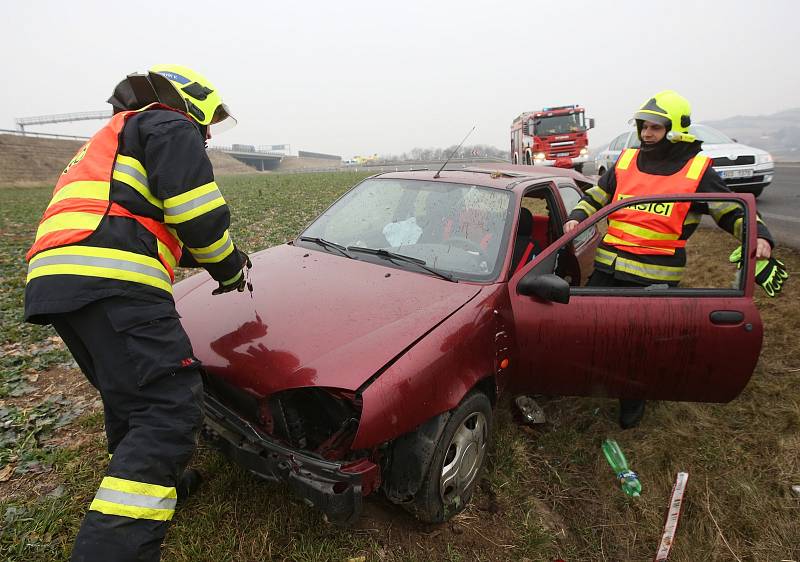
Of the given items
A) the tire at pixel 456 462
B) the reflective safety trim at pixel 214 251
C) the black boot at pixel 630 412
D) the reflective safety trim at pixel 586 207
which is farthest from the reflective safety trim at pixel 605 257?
Answer: the reflective safety trim at pixel 214 251

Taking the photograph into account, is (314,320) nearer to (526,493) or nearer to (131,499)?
(131,499)

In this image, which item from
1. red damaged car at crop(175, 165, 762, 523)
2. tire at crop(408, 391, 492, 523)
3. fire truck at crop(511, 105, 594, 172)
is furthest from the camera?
fire truck at crop(511, 105, 594, 172)

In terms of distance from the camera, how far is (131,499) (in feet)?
5.05

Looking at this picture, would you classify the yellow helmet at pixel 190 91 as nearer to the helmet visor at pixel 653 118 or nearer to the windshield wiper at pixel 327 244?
the windshield wiper at pixel 327 244

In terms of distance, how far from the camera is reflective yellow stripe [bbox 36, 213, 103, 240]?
1.62 m

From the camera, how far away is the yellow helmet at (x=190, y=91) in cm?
190

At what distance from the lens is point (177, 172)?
169cm

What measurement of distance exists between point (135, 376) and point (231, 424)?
44 centimetres

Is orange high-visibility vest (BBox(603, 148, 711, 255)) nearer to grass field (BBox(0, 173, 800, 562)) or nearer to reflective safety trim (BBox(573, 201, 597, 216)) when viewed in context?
reflective safety trim (BBox(573, 201, 597, 216))

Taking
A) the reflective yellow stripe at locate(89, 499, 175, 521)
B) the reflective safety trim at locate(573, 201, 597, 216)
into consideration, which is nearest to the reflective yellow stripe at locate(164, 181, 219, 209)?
the reflective yellow stripe at locate(89, 499, 175, 521)

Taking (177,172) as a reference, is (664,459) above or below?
below

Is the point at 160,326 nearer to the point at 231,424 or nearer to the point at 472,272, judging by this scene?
the point at 231,424

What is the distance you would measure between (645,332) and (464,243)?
3.52 ft

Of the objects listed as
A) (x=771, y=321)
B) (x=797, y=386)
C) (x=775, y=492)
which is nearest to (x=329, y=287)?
(x=775, y=492)
